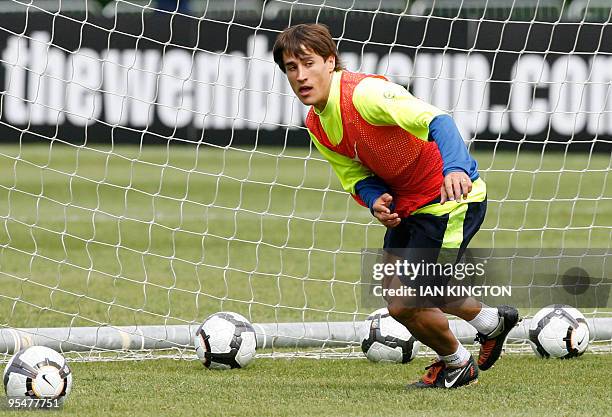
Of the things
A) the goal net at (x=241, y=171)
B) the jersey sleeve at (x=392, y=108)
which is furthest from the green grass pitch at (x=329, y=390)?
the jersey sleeve at (x=392, y=108)

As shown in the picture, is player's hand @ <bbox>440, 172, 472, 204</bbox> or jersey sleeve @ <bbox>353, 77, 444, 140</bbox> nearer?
player's hand @ <bbox>440, 172, 472, 204</bbox>

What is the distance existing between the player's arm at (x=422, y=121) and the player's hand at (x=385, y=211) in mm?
355

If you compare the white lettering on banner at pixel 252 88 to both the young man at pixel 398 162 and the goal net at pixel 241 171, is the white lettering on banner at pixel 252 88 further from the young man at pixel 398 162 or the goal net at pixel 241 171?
the young man at pixel 398 162

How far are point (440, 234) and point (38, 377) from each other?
189 centimetres

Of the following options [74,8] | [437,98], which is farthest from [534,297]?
[74,8]

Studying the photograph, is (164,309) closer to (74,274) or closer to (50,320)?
(50,320)

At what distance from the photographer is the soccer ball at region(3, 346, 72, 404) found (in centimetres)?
498

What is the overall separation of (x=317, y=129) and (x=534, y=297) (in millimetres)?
3200

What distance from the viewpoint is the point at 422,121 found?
510cm

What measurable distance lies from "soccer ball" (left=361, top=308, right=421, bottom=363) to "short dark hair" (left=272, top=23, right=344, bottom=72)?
1657 mm

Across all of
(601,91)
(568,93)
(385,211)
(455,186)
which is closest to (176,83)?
(568,93)

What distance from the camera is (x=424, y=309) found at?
5.48m

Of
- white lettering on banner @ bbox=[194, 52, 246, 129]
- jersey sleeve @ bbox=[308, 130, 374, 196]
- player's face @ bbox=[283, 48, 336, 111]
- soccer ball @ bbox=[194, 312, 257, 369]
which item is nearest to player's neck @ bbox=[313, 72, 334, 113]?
player's face @ bbox=[283, 48, 336, 111]

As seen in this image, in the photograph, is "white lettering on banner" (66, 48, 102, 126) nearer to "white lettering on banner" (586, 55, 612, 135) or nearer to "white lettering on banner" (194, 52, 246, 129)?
"white lettering on banner" (194, 52, 246, 129)
